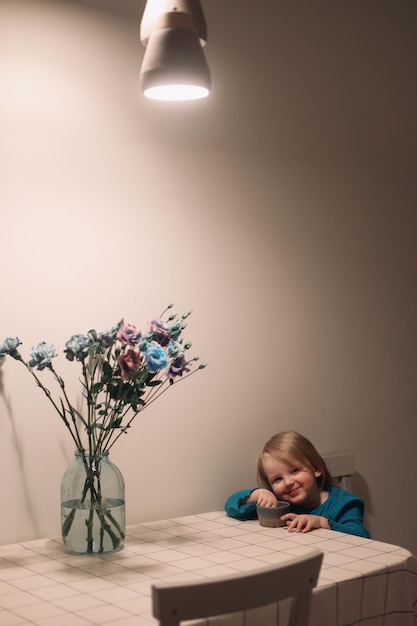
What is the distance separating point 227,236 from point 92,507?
0.92 m

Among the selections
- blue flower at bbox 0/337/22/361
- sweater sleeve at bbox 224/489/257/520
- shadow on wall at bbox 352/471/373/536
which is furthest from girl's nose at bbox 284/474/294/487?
blue flower at bbox 0/337/22/361

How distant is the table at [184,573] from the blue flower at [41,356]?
0.45 metres

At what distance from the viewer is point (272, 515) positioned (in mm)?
2258

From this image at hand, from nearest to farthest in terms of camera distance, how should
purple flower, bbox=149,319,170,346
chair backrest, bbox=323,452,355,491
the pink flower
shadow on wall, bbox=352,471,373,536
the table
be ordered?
the table
the pink flower
purple flower, bbox=149,319,170,346
chair backrest, bbox=323,452,355,491
shadow on wall, bbox=352,471,373,536

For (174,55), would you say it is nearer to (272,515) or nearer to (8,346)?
(8,346)

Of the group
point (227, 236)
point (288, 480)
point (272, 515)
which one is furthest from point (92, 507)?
Answer: point (227, 236)

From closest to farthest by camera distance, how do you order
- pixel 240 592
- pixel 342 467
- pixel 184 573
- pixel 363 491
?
pixel 240 592 < pixel 184 573 < pixel 342 467 < pixel 363 491

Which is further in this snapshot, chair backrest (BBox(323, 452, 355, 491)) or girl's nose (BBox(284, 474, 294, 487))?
chair backrest (BBox(323, 452, 355, 491))

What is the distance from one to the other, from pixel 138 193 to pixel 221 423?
2.32 ft

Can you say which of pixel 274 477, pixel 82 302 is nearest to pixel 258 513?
pixel 274 477

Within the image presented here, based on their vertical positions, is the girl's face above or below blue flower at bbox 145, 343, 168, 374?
below

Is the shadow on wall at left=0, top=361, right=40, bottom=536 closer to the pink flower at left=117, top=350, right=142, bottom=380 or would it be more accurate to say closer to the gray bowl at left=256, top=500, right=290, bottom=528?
the pink flower at left=117, top=350, right=142, bottom=380

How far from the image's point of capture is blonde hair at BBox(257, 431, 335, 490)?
2.45m

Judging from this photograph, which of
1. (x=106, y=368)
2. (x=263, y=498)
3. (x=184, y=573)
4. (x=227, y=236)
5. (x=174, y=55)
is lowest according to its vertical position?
(x=184, y=573)
